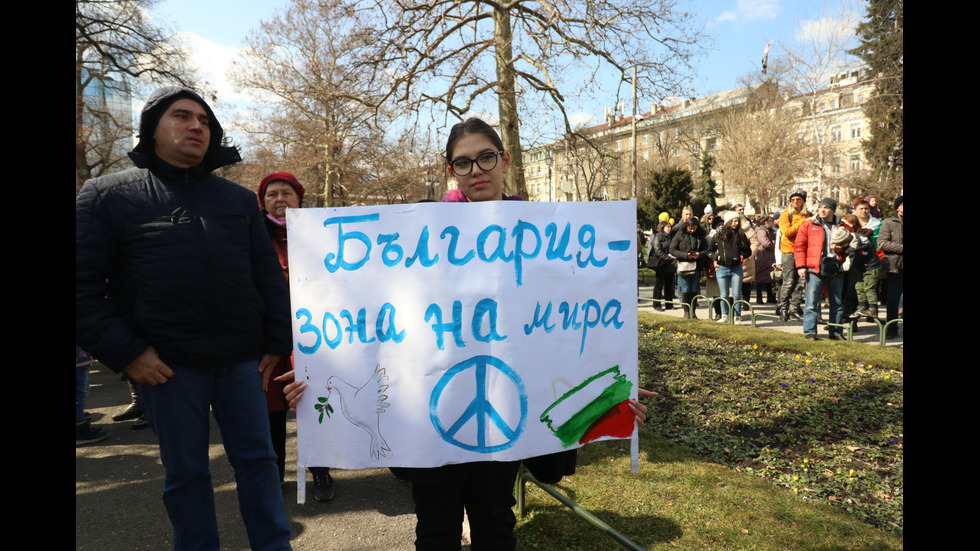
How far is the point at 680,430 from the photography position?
443 cm

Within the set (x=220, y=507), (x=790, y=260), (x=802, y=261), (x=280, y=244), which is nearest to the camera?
(x=220, y=507)

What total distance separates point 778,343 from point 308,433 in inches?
270

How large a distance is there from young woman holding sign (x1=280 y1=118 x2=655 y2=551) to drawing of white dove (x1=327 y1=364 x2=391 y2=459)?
0.41 feet

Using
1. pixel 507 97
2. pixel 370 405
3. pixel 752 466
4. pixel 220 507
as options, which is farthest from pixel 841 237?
pixel 220 507

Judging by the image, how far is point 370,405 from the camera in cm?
188

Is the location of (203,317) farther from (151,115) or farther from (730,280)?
(730,280)

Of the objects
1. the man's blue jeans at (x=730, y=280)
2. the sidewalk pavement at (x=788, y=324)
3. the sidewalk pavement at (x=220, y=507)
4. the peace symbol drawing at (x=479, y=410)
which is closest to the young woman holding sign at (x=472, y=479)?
the peace symbol drawing at (x=479, y=410)

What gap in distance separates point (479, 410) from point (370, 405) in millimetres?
375

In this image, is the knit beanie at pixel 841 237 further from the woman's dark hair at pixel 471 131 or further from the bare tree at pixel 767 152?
the bare tree at pixel 767 152

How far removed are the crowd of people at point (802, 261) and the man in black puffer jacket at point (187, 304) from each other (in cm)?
729

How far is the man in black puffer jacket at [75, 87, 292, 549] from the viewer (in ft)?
6.84

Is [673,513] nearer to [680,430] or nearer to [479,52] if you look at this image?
[680,430]

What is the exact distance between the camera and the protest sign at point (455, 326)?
6.05 feet
